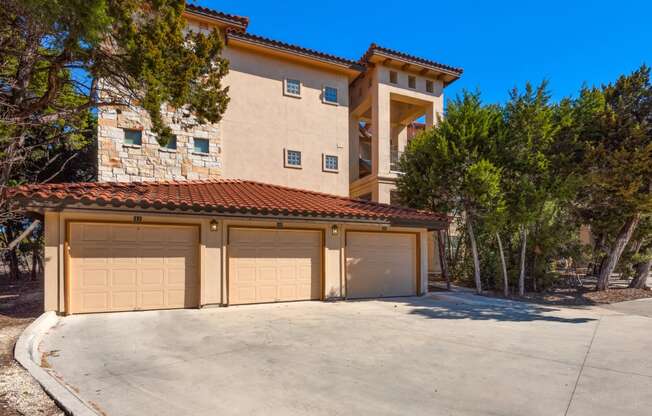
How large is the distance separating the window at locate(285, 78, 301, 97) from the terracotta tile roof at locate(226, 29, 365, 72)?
1.26 m

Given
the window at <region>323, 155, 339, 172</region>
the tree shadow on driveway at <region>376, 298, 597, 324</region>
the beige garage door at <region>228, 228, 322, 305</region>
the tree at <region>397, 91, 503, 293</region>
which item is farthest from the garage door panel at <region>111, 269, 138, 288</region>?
the window at <region>323, 155, 339, 172</region>

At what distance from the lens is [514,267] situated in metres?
14.4

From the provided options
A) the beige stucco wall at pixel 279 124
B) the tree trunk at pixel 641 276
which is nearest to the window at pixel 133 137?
the beige stucco wall at pixel 279 124

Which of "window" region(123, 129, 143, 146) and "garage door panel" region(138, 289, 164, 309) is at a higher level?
"window" region(123, 129, 143, 146)

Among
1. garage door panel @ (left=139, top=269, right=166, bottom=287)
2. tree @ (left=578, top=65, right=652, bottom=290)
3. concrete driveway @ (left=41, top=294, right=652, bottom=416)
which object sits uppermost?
tree @ (left=578, top=65, right=652, bottom=290)

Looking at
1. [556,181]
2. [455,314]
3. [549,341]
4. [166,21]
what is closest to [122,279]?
[166,21]

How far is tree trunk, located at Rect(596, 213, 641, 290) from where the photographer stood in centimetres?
1311

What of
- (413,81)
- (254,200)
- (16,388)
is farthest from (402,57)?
(16,388)

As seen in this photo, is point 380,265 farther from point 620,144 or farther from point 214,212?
point 620,144

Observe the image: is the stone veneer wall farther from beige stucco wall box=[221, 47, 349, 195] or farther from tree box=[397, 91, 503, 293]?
tree box=[397, 91, 503, 293]

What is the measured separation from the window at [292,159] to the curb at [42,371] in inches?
436

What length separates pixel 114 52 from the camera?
7574 mm

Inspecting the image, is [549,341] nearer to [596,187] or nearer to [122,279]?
[596,187]

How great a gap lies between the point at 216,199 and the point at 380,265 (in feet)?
18.7
